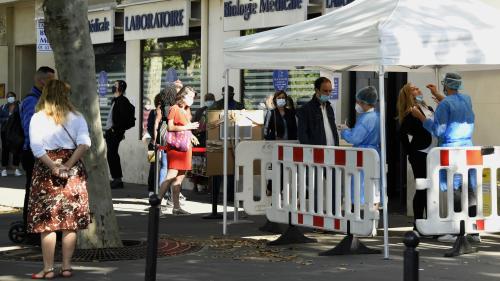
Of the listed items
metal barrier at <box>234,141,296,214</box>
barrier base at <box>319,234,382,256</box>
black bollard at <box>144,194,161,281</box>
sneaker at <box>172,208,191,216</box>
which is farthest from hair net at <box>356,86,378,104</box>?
sneaker at <box>172,208,191,216</box>

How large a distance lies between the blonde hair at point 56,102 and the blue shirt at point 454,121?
163 inches

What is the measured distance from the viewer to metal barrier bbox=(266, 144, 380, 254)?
10523mm

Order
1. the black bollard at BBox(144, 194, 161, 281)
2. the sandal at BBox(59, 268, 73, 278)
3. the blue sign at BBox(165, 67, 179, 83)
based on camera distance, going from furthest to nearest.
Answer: the blue sign at BBox(165, 67, 179, 83)
the sandal at BBox(59, 268, 73, 278)
the black bollard at BBox(144, 194, 161, 281)

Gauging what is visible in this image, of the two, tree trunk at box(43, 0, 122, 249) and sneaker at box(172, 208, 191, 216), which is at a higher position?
tree trunk at box(43, 0, 122, 249)

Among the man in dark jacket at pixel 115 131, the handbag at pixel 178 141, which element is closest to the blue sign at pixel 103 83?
the man in dark jacket at pixel 115 131

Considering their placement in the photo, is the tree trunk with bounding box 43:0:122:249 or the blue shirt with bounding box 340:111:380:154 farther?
the blue shirt with bounding box 340:111:380:154

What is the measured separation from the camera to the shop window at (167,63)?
21.0m

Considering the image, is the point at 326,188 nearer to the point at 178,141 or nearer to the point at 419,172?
the point at 419,172

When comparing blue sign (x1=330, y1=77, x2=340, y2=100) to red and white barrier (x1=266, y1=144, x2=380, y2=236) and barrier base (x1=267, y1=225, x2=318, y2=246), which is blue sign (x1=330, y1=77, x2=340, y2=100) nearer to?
red and white barrier (x1=266, y1=144, x2=380, y2=236)

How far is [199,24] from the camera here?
20.8m

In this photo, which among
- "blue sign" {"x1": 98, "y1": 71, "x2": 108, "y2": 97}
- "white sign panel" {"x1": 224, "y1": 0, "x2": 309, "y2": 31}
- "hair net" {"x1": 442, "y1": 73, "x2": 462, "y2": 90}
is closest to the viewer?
"hair net" {"x1": 442, "y1": 73, "x2": 462, "y2": 90}

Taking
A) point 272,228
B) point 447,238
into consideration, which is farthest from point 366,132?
point 272,228

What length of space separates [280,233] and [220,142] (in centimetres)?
200

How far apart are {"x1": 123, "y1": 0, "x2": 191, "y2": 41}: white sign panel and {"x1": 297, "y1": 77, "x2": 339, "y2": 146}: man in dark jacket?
28.6ft
